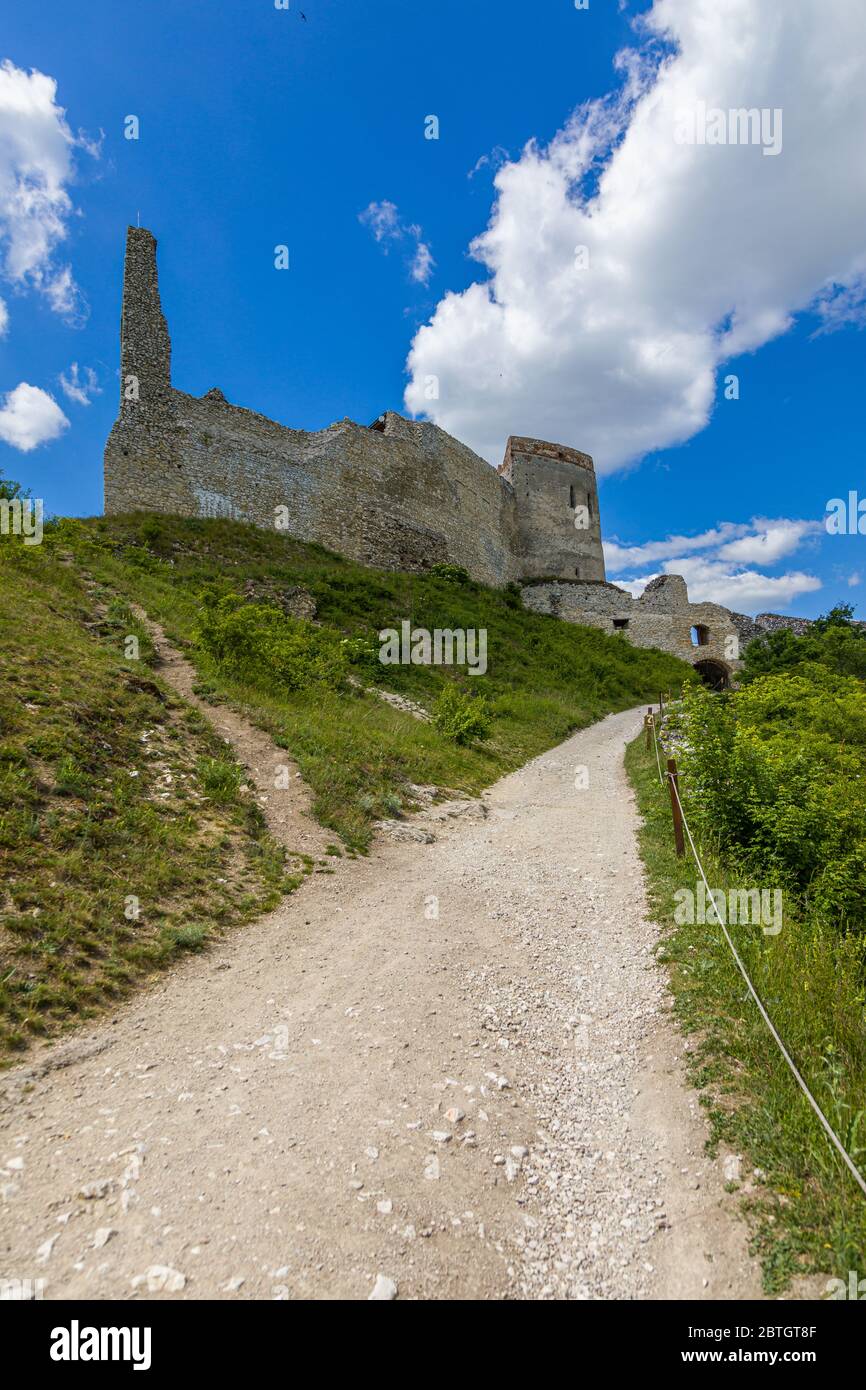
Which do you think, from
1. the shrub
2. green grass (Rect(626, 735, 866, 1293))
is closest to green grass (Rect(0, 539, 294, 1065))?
green grass (Rect(626, 735, 866, 1293))

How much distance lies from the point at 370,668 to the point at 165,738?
978cm

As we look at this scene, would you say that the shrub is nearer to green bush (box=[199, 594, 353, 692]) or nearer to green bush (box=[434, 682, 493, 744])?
green bush (box=[434, 682, 493, 744])

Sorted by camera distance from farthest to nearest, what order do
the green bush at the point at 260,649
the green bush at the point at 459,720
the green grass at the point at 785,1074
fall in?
1. the green bush at the point at 459,720
2. the green bush at the point at 260,649
3. the green grass at the point at 785,1074

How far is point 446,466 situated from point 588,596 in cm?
1240

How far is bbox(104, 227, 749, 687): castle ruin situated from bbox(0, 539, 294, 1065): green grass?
655 inches

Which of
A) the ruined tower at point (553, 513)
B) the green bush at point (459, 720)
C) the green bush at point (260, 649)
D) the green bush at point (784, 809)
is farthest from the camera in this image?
the ruined tower at point (553, 513)

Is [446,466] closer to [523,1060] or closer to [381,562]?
[381,562]

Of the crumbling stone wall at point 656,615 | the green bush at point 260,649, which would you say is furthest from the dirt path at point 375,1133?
the crumbling stone wall at point 656,615

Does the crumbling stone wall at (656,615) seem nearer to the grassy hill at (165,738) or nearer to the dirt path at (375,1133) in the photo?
the grassy hill at (165,738)

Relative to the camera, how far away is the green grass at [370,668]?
12.0m

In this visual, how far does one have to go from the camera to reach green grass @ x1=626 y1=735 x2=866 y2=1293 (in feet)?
9.52

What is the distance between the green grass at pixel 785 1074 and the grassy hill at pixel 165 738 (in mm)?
4657

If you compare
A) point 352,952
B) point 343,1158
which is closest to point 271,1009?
point 352,952

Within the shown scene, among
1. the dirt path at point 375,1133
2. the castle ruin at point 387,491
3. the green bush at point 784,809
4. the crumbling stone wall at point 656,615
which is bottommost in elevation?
the dirt path at point 375,1133
